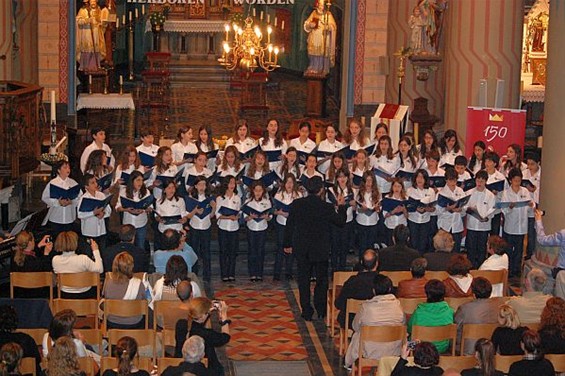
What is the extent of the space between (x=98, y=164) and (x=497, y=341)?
23.5ft

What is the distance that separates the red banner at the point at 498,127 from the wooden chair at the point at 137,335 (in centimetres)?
868

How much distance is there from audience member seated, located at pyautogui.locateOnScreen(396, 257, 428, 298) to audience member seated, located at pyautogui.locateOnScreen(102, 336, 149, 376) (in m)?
3.77

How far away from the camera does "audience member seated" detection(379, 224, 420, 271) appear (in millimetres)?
15078

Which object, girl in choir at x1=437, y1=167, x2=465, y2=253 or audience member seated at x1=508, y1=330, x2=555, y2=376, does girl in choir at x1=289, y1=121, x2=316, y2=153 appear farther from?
audience member seated at x1=508, y1=330, x2=555, y2=376

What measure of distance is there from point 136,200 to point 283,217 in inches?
74.8

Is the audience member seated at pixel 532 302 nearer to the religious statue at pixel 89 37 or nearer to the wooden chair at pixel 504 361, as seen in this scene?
the wooden chair at pixel 504 361

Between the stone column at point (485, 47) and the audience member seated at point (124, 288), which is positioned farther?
the stone column at point (485, 47)

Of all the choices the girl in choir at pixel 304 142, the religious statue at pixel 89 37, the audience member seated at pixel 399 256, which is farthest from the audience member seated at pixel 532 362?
the religious statue at pixel 89 37

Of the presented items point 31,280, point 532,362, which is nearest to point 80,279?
point 31,280

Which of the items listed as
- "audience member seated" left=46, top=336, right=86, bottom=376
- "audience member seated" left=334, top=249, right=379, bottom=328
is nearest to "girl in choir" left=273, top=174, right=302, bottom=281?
"audience member seated" left=334, top=249, right=379, bottom=328

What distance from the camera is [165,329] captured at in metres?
12.9

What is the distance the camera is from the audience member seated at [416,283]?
1395cm

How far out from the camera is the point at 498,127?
65.4 feet

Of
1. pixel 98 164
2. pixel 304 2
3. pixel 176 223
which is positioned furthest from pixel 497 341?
pixel 304 2
